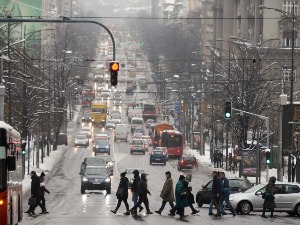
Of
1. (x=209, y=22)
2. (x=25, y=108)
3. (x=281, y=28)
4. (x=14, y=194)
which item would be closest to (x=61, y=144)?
(x=281, y=28)

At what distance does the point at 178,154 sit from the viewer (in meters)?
110

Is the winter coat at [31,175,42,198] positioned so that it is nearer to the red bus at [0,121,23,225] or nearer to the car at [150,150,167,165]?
the red bus at [0,121,23,225]

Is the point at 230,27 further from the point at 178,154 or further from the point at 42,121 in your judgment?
the point at 42,121

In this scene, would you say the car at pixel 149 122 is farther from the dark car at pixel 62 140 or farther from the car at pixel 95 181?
the car at pixel 95 181

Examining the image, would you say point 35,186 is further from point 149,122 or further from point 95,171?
point 149,122

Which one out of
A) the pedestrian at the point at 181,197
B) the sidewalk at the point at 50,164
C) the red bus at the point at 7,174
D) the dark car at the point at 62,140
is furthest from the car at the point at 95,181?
the dark car at the point at 62,140

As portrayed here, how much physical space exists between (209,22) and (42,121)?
109284 mm

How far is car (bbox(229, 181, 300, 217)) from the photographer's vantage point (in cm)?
4428

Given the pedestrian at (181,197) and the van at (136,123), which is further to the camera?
the van at (136,123)

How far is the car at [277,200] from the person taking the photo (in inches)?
1743

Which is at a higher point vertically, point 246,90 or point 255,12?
point 255,12

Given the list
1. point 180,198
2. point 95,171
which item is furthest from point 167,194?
point 95,171

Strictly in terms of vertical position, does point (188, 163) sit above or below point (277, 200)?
below

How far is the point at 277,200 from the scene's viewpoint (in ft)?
146
